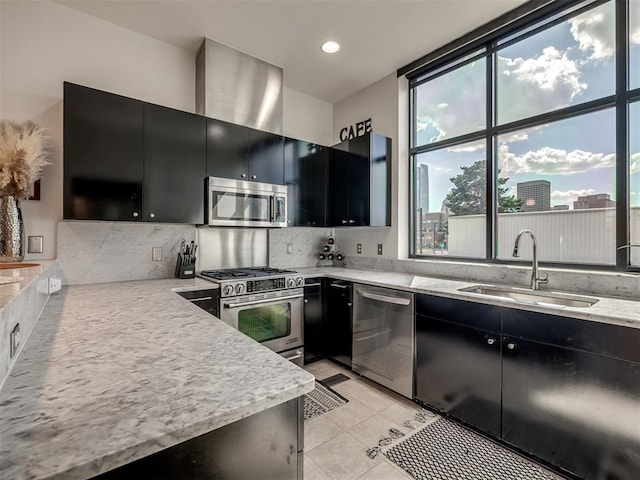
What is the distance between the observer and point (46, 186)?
2.25m

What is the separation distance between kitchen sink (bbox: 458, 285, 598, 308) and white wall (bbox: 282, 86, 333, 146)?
2.61 meters

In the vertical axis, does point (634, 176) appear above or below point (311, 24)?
below

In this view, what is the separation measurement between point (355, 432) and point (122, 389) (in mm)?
1735

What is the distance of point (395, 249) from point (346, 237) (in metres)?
0.80

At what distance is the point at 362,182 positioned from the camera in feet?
10.6

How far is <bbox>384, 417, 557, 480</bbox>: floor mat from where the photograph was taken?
167 cm

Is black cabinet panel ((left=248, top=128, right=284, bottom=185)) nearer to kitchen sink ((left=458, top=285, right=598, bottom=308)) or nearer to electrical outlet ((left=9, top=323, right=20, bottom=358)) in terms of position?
kitchen sink ((left=458, top=285, right=598, bottom=308))

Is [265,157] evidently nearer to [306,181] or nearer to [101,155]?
[306,181]

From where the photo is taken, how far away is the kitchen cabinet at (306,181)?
126 inches

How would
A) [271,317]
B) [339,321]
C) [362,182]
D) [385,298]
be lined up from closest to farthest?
[385,298], [271,317], [339,321], [362,182]

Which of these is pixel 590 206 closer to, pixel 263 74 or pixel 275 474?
pixel 275 474

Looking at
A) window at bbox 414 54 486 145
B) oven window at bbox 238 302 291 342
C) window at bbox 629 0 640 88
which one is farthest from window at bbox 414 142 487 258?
oven window at bbox 238 302 291 342

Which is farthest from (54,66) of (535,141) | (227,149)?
(535,141)

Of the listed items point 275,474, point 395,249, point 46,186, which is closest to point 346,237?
point 395,249
